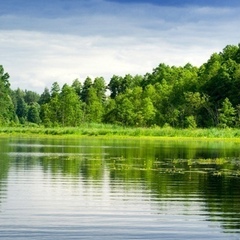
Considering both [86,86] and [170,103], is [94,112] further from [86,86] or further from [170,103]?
[86,86]

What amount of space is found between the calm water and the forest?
223ft

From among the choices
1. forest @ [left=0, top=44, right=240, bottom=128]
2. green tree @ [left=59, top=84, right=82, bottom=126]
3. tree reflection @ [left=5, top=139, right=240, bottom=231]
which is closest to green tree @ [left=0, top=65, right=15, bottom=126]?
forest @ [left=0, top=44, right=240, bottom=128]

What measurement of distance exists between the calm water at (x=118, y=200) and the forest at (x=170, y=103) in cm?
6795

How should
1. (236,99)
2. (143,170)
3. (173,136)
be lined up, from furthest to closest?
(236,99), (173,136), (143,170)

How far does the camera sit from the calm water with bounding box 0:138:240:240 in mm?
17625

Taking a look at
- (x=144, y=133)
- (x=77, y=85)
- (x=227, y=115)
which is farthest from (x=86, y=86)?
(x=144, y=133)

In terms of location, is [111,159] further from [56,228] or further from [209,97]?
[209,97]

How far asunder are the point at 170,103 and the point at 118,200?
325 ft

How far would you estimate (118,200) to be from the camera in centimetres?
→ 2350

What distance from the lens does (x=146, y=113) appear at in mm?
115250

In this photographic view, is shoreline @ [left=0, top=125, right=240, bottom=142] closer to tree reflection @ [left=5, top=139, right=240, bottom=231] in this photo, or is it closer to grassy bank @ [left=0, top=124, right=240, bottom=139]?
grassy bank @ [left=0, top=124, right=240, bottom=139]

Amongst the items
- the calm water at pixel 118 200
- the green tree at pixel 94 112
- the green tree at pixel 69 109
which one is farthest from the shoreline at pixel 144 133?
the calm water at pixel 118 200

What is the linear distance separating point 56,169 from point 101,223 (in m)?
17.1

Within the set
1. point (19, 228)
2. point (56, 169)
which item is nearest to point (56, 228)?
point (19, 228)
